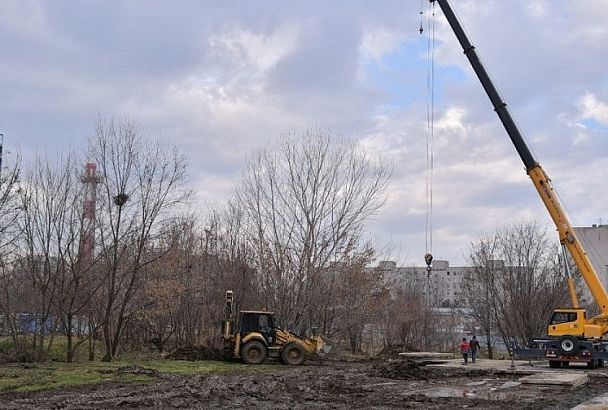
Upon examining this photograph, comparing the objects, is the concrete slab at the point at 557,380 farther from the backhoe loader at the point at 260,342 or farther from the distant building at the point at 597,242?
the distant building at the point at 597,242

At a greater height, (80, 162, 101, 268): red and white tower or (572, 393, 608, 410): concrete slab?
(80, 162, 101, 268): red and white tower

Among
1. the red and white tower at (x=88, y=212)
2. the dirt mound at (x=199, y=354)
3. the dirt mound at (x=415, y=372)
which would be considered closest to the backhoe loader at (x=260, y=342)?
the dirt mound at (x=199, y=354)

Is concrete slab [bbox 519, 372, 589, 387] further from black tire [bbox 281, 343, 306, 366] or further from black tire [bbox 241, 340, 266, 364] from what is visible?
black tire [bbox 241, 340, 266, 364]

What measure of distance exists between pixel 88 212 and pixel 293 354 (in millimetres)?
10579

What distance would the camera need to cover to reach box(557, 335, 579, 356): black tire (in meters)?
28.3

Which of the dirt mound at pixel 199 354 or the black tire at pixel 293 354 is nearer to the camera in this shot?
the black tire at pixel 293 354

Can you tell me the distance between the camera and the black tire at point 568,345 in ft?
92.7

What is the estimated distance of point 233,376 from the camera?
21844 millimetres

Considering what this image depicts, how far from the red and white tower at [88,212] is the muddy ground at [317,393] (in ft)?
27.3

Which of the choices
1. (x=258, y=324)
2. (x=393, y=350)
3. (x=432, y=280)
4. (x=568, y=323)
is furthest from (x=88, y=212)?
(x=432, y=280)

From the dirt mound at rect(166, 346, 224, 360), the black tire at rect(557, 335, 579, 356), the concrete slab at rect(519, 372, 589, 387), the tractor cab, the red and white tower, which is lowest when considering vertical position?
the concrete slab at rect(519, 372, 589, 387)

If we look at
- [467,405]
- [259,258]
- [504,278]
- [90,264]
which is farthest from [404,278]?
[467,405]

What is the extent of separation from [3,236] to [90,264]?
382 centimetres

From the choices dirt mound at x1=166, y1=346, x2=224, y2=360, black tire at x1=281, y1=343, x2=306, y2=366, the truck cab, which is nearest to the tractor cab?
Answer: black tire at x1=281, y1=343, x2=306, y2=366
